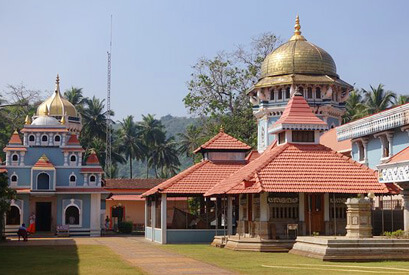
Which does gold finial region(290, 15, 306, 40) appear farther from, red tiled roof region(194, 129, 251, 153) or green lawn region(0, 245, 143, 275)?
green lawn region(0, 245, 143, 275)

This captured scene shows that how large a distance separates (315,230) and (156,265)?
950cm

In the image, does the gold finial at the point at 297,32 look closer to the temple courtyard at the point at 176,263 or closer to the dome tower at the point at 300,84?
the dome tower at the point at 300,84

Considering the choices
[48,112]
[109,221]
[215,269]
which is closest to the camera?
[215,269]

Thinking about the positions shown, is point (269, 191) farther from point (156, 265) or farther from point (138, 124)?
point (138, 124)

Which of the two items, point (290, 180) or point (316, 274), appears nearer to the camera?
point (316, 274)

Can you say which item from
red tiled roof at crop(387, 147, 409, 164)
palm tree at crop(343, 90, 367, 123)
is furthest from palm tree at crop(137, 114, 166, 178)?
red tiled roof at crop(387, 147, 409, 164)

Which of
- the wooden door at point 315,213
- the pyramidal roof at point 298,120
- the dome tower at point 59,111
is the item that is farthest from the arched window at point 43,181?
the wooden door at point 315,213

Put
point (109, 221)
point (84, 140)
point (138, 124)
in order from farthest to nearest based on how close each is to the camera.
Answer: point (138, 124) < point (84, 140) < point (109, 221)

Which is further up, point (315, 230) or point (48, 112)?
point (48, 112)

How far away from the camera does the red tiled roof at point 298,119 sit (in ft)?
101

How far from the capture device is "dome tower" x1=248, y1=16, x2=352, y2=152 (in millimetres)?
47375

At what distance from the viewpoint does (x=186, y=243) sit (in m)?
33.9

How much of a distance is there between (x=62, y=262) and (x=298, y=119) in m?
12.9

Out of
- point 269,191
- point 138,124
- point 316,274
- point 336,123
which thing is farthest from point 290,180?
point 138,124
